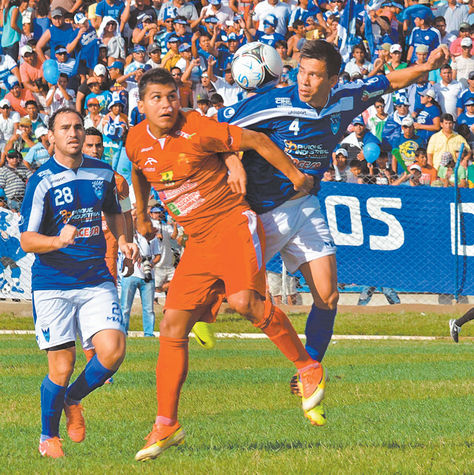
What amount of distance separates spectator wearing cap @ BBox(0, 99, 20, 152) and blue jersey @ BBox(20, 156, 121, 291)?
1522 centimetres

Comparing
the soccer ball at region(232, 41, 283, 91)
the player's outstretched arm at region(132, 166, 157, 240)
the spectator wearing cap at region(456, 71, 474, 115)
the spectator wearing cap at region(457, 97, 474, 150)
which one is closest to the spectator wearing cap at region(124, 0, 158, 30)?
the spectator wearing cap at region(456, 71, 474, 115)

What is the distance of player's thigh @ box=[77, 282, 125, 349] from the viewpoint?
6.70m

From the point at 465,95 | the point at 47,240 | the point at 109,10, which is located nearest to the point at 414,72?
the point at 47,240

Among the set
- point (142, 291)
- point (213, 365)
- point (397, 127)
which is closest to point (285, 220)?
point (213, 365)

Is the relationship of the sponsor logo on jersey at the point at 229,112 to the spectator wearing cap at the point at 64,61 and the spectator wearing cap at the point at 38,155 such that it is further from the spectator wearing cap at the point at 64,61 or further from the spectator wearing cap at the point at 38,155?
the spectator wearing cap at the point at 64,61

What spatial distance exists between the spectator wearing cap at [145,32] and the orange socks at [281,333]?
55.5 ft

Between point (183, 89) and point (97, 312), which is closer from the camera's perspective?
point (97, 312)

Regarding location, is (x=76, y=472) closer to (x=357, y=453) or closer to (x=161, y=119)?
(x=357, y=453)

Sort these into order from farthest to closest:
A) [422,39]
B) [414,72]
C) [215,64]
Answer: [215,64] → [422,39] → [414,72]

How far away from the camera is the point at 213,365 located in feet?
41.6

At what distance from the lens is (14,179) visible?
18625 mm

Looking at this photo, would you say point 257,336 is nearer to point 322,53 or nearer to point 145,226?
point 145,226

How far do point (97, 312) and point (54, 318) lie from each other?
31cm

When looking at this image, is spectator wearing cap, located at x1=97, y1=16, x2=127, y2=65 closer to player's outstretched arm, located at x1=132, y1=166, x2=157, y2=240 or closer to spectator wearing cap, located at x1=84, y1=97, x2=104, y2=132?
spectator wearing cap, located at x1=84, y1=97, x2=104, y2=132
